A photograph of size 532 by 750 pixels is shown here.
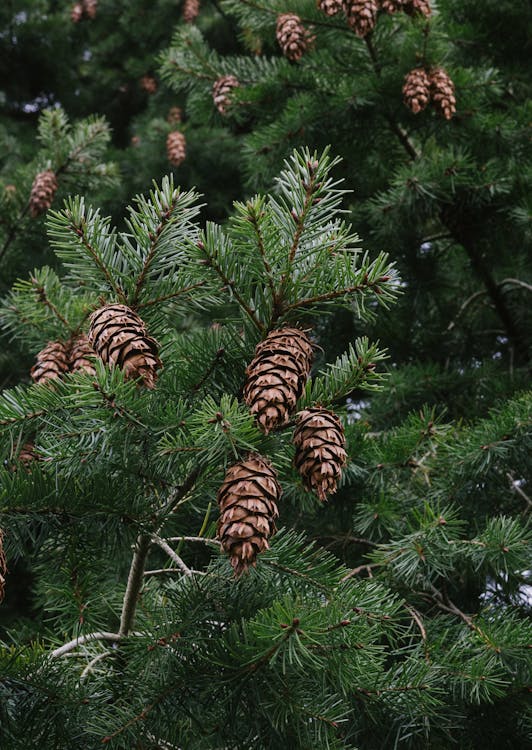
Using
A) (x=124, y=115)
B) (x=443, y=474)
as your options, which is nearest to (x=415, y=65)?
(x=443, y=474)

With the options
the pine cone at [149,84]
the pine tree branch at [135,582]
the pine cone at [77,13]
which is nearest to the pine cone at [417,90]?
the pine tree branch at [135,582]

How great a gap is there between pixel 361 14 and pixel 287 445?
191cm

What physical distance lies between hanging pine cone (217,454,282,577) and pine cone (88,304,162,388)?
0.23 meters

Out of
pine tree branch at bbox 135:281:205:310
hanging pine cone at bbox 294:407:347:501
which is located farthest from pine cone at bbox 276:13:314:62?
hanging pine cone at bbox 294:407:347:501

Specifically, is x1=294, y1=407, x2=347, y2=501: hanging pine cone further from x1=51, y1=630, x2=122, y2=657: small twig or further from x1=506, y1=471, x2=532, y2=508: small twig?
x1=506, y1=471, x2=532, y2=508: small twig

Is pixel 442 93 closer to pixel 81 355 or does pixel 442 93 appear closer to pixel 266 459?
pixel 81 355

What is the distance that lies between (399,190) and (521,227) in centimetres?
47

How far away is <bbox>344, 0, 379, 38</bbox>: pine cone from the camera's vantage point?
2693 mm

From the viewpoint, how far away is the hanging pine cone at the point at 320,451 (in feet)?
4.02

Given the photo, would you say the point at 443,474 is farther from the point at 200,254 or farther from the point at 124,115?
the point at 124,115

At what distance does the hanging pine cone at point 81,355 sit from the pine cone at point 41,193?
1.36 metres

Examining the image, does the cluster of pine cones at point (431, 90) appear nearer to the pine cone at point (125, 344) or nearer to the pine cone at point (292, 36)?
the pine cone at point (292, 36)

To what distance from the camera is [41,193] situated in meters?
3.10

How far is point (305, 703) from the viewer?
1345 mm
